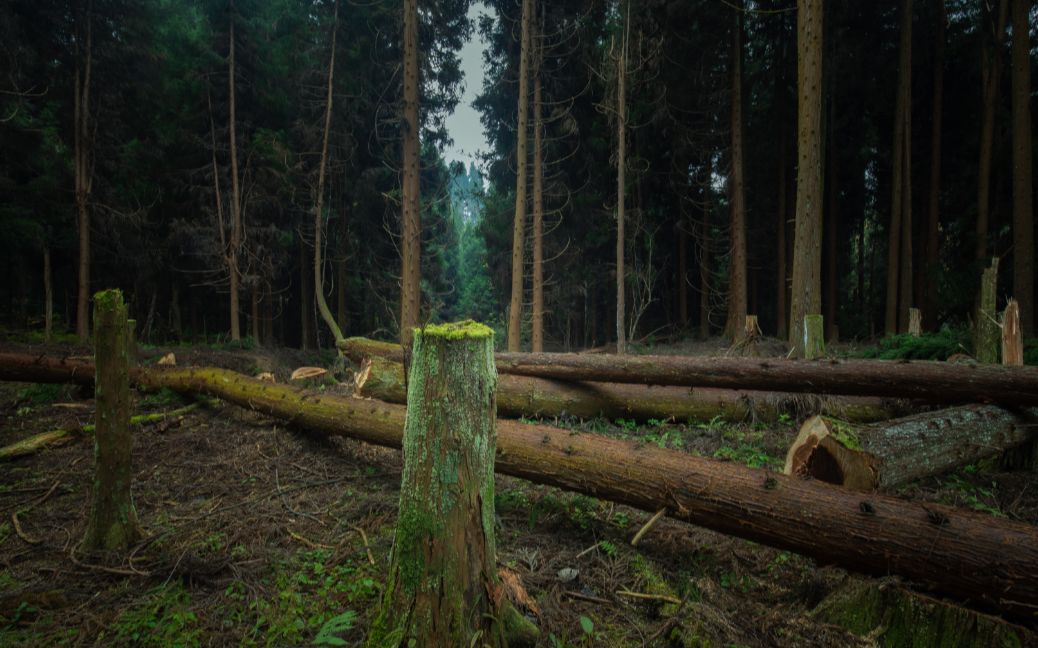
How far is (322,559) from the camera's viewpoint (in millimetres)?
3363

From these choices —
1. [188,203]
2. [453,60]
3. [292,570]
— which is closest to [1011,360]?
[292,570]

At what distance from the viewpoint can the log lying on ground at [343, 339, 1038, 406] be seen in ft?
15.5

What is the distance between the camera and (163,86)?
1805cm

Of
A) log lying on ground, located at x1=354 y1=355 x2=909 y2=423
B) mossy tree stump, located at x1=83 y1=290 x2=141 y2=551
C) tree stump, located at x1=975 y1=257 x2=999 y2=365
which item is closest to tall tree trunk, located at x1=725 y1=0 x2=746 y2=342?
tree stump, located at x1=975 y1=257 x2=999 y2=365

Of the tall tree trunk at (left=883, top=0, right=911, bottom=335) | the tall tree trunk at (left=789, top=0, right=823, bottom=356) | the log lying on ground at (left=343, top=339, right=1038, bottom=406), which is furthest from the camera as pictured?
the tall tree trunk at (left=883, top=0, right=911, bottom=335)

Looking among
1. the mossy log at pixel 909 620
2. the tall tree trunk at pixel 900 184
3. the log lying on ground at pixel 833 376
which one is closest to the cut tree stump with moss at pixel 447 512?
the mossy log at pixel 909 620

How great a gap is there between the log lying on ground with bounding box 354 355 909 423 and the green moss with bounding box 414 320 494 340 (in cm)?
421

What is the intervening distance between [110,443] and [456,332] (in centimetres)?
323

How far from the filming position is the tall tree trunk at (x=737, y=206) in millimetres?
15000

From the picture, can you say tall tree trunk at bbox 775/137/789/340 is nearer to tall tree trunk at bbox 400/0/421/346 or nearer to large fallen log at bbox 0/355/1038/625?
tall tree trunk at bbox 400/0/421/346

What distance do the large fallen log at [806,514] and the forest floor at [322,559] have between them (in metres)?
0.32

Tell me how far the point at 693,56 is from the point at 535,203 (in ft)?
28.5

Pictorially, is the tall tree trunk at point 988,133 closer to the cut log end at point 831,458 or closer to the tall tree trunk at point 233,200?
the cut log end at point 831,458

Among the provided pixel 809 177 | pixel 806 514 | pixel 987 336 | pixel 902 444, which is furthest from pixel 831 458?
pixel 809 177
